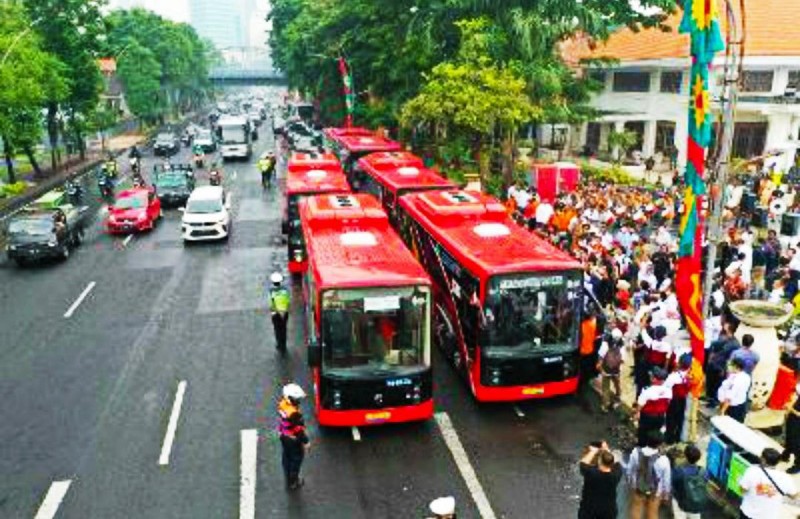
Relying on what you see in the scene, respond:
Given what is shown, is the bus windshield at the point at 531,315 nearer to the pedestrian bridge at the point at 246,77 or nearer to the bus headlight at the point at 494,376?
the bus headlight at the point at 494,376

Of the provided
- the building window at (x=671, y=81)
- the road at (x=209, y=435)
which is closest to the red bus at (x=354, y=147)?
the road at (x=209, y=435)

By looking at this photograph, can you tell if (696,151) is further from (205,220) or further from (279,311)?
(205,220)

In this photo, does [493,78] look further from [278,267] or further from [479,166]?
[278,267]

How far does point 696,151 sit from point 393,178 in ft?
46.6

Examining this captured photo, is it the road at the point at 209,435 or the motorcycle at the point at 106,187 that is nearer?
the road at the point at 209,435

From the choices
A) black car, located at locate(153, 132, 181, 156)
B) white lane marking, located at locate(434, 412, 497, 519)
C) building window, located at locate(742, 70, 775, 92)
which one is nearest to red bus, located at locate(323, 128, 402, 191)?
white lane marking, located at locate(434, 412, 497, 519)

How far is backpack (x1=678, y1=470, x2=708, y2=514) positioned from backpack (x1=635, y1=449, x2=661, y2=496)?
44 cm

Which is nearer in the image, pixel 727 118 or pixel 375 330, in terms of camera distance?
pixel 727 118

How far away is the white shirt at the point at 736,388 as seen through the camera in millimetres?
11727

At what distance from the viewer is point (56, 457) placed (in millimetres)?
12969

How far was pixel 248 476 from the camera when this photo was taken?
12242 millimetres

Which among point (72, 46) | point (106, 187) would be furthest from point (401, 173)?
point (72, 46)

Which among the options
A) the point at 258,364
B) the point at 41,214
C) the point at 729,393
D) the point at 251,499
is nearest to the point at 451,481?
the point at 251,499

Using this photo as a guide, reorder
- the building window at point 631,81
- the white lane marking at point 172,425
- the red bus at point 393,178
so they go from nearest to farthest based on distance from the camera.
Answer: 1. the white lane marking at point 172,425
2. the red bus at point 393,178
3. the building window at point 631,81
